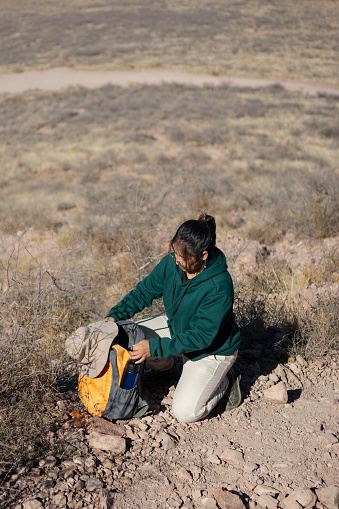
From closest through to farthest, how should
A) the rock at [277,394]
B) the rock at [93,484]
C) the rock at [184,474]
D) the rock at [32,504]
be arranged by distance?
the rock at [32,504], the rock at [93,484], the rock at [184,474], the rock at [277,394]

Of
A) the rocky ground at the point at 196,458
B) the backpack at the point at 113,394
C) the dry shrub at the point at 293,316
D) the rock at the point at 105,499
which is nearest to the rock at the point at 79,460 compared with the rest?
the rocky ground at the point at 196,458

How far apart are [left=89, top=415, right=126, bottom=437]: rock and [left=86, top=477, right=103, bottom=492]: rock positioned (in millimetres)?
328

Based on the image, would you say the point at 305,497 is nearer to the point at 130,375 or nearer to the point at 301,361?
the point at 130,375

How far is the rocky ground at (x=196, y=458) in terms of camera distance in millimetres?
2086

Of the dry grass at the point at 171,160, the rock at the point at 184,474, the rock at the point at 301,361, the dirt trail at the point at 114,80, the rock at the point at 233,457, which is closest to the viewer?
the rock at the point at 184,474

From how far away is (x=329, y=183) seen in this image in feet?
23.1

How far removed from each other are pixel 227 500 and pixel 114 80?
2578 centimetres

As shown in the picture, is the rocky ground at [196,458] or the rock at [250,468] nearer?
the rocky ground at [196,458]

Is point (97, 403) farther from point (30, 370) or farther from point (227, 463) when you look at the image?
point (227, 463)

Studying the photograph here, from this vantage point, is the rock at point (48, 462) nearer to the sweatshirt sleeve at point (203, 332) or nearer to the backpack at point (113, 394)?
the backpack at point (113, 394)

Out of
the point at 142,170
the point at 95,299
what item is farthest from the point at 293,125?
the point at 95,299

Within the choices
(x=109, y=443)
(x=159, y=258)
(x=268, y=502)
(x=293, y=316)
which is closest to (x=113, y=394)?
(x=109, y=443)

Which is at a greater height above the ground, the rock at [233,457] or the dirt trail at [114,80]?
the rock at [233,457]

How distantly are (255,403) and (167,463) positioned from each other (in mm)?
805
